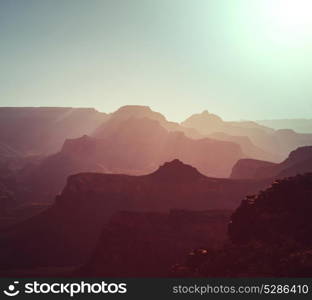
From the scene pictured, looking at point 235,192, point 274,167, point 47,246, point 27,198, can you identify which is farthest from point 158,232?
point 27,198

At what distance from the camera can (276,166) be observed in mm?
133500

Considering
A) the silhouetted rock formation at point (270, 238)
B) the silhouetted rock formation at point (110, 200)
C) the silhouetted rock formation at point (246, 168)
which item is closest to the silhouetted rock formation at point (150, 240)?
the silhouetted rock formation at point (110, 200)

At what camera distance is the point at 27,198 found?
16500 centimetres

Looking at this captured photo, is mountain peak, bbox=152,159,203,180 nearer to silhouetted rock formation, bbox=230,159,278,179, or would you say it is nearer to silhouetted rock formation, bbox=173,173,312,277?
silhouetted rock formation, bbox=230,159,278,179

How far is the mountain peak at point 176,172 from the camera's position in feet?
335

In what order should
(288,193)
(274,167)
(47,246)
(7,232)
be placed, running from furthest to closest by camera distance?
(274,167) → (7,232) → (47,246) → (288,193)

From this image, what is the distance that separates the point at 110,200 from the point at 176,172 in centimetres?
1549

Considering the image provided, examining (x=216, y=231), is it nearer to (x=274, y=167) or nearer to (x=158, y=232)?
(x=158, y=232)

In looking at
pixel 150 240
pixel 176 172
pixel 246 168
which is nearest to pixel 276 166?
pixel 246 168

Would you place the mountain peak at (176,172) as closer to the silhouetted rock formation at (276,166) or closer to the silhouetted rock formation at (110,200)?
the silhouetted rock formation at (110,200)

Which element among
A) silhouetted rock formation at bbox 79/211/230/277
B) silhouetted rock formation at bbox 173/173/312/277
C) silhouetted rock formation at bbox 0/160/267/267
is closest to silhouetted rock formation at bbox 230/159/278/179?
silhouetted rock formation at bbox 0/160/267/267

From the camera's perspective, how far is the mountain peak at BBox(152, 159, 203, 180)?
10200cm

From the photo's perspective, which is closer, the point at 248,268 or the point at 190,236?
the point at 248,268

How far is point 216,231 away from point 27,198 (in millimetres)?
114418
